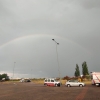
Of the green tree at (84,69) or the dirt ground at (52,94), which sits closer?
the dirt ground at (52,94)

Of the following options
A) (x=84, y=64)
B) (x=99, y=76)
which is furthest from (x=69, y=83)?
(x=84, y=64)

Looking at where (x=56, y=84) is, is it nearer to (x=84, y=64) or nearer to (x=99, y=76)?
(x=99, y=76)

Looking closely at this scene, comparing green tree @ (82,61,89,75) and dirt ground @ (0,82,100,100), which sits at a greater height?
green tree @ (82,61,89,75)

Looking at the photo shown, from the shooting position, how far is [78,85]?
4122cm

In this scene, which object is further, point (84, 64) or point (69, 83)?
point (84, 64)

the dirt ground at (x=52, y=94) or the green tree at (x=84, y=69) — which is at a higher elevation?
the green tree at (x=84, y=69)

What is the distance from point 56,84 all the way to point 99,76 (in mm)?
11165

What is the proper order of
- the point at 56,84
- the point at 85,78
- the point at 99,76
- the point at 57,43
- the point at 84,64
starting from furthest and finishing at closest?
1. the point at 84,64
2. the point at 85,78
3. the point at 57,43
4. the point at 56,84
5. the point at 99,76

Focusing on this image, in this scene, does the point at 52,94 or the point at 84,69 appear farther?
the point at 84,69

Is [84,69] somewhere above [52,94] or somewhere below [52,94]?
above

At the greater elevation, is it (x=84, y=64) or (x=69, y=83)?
(x=84, y=64)

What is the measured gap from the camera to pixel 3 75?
179000 millimetres

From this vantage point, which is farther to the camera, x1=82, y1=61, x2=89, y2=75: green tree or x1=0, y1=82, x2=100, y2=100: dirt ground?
x1=82, y1=61, x2=89, y2=75: green tree

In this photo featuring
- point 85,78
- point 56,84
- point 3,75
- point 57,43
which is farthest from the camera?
point 3,75
